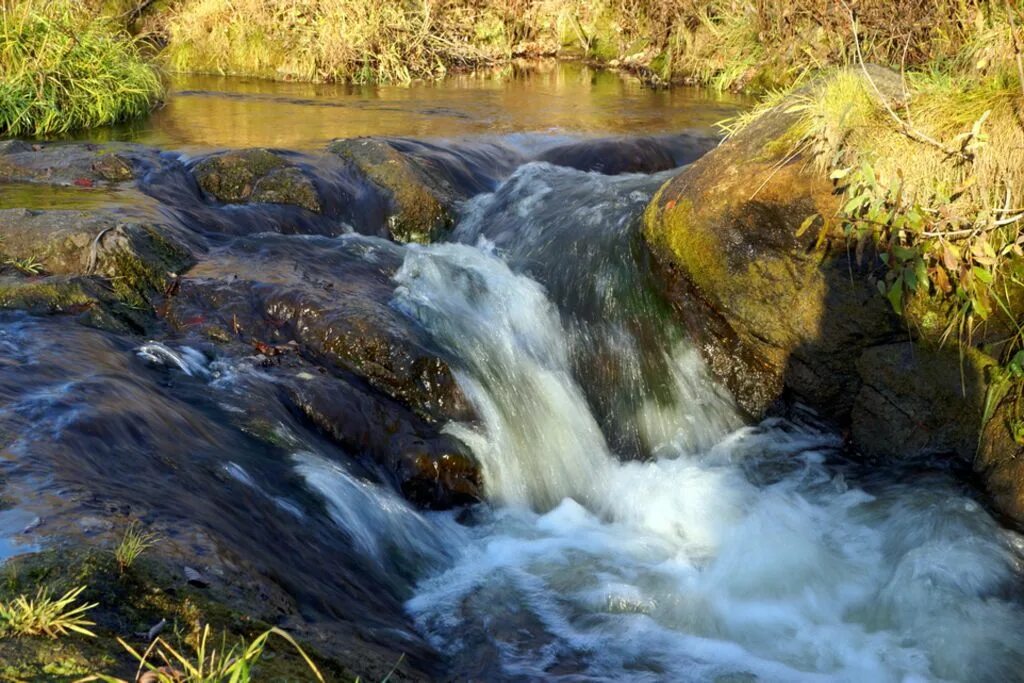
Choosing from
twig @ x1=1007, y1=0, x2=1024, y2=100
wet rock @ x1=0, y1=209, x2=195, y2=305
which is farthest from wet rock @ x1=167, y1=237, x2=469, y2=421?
twig @ x1=1007, y1=0, x2=1024, y2=100

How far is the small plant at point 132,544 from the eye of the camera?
2989mm

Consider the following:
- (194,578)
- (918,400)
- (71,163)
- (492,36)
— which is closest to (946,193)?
(918,400)

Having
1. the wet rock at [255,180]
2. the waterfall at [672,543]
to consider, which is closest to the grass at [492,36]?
the wet rock at [255,180]

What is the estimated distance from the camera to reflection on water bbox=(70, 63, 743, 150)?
1105 centimetres

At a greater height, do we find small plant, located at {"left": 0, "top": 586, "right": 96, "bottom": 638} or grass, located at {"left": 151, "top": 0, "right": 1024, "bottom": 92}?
grass, located at {"left": 151, "top": 0, "right": 1024, "bottom": 92}

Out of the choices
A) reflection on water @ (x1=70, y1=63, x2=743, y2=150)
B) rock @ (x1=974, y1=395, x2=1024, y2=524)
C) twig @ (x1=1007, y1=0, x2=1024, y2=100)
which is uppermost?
twig @ (x1=1007, y1=0, x2=1024, y2=100)

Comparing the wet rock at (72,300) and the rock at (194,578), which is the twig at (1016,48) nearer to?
the rock at (194,578)

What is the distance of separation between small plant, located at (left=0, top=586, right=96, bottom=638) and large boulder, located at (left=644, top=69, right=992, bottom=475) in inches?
195

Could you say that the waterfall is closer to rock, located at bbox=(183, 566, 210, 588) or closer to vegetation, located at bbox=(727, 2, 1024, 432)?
vegetation, located at bbox=(727, 2, 1024, 432)

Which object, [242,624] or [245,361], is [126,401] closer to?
[245,361]

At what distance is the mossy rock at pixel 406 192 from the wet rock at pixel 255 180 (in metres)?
0.66

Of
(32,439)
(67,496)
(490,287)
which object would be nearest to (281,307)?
(490,287)

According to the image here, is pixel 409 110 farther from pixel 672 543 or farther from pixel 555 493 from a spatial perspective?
pixel 672 543

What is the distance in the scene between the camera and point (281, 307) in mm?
6273
